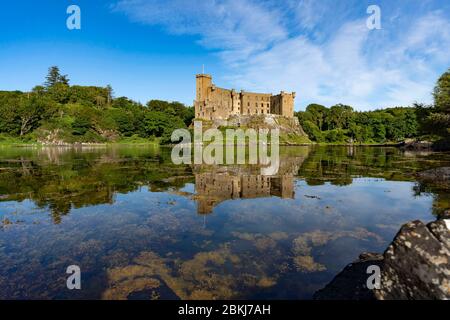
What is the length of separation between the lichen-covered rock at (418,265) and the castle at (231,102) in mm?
126507

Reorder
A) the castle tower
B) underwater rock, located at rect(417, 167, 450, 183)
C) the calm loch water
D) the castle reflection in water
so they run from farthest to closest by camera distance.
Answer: the castle tower < underwater rock, located at rect(417, 167, 450, 183) < the castle reflection in water < the calm loch water

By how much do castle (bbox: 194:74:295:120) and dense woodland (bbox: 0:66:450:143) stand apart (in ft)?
40.7

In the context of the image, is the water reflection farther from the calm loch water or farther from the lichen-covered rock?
the lichen-covered rock

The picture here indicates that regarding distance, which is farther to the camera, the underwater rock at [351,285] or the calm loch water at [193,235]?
the calm loch water at [193,235]

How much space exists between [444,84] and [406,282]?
62.9 metres

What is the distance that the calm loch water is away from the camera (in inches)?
293

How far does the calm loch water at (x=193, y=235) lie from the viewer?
293 inches

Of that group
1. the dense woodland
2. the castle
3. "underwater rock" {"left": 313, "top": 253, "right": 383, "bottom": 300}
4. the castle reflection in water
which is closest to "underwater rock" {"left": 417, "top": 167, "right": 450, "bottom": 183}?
the castle reflection in water

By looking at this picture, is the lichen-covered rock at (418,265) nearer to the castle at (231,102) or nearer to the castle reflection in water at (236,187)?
the castle reflection in water at (236,187)

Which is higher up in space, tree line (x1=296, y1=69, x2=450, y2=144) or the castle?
the castle

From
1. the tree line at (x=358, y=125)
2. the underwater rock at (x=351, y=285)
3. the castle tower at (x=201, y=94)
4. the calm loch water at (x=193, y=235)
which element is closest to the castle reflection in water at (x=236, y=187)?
the calm loch water at (x=193, y=235)

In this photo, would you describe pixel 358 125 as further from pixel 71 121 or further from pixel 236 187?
pixel 236 187

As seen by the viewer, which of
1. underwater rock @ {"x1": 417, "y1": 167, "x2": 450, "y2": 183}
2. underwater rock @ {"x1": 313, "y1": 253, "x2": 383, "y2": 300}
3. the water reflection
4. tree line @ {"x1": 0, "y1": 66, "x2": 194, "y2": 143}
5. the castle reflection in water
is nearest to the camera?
underwater rock @ {"x1": 313, "y1": 253, "x2": 383, "y2": 300}
